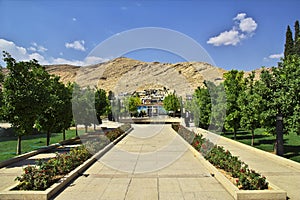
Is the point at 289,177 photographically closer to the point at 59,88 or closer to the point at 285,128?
the point at 285,128

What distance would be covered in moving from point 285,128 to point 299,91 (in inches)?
69.4

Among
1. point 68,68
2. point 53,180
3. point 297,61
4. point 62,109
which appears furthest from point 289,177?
point 68,68

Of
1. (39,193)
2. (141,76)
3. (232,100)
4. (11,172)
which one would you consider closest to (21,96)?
(11,172)

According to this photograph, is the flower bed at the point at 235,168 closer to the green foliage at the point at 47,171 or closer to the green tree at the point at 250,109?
the green tree at the point at 250,109

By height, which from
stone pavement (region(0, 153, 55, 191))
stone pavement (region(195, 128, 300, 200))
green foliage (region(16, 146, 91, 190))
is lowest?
stone pavement (region(0, 153, 55, 191))

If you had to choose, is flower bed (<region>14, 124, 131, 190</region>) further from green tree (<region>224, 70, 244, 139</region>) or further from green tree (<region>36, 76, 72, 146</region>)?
green tree (<region>224, 70, 244, 139</region>)

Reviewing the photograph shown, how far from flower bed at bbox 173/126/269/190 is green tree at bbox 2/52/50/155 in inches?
284

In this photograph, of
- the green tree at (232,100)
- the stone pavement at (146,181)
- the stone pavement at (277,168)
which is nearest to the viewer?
the stone pavement at (146,181)

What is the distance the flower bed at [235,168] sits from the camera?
619cm

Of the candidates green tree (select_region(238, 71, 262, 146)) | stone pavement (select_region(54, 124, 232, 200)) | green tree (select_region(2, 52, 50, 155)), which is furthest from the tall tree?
green tree (select_region(2, 52, 50, 155))

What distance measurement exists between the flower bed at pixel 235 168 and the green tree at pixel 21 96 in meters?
7.22

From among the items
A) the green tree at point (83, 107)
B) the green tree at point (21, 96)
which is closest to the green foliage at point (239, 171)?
the green tree at point (21, 96)

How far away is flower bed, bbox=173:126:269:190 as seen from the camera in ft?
20.3

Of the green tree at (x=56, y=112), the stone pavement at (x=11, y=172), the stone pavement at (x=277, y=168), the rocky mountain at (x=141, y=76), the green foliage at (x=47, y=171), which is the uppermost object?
the rocky mountain at (x=141, y=76)
